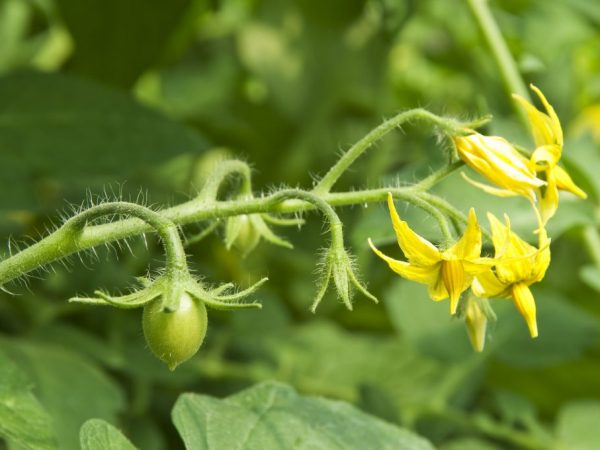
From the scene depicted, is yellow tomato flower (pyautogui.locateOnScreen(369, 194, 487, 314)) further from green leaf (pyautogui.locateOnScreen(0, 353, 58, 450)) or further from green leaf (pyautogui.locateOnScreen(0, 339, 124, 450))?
green leaf (pyautogui.locateOnScreen(0, 339, 124, 450))

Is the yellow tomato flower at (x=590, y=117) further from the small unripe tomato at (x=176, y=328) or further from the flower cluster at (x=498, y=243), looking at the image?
the small unripe tomato at (x=176, y=328)

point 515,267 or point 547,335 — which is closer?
point 515,267

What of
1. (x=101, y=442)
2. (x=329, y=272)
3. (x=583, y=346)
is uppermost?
(x=329, y=272)

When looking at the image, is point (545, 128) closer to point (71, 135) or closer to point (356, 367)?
point (71, 135)

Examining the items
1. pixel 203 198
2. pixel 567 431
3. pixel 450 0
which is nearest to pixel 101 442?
pixel 203 198

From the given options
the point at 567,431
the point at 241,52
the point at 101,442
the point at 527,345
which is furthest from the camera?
the point at 241,52

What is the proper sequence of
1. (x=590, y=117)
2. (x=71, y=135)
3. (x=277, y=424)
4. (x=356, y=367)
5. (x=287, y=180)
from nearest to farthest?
(x=277, y=424) < (x=71, y=135) < (x=356, y=367) < (x=287, y=180) < (x=590, y=117)

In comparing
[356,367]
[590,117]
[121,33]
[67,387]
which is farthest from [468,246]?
[590,117]

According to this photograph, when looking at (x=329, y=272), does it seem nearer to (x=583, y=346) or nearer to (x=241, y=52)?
(x=583, y=346)
